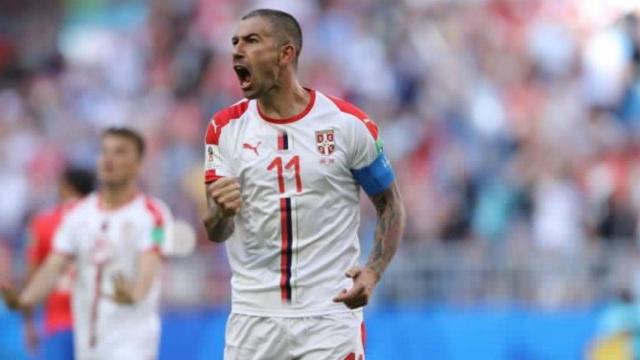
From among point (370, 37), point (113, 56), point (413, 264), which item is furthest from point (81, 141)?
point (413, 264)

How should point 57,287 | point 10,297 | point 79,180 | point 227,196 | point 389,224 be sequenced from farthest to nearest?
point 79,180 < point 57,287 < point 10,297 < point 389,224 < point 227,196

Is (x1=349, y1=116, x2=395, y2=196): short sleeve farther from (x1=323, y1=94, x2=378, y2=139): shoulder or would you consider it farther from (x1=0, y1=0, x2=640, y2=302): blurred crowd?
(x1=0, y1=0, x2=640, y2=302): blurred crowd

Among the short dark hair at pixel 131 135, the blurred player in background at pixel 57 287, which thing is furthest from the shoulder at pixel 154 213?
the blurred player in background at pixel 57 287

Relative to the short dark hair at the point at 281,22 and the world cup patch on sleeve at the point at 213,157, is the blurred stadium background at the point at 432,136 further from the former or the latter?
the short dark hair at the point at 281,22

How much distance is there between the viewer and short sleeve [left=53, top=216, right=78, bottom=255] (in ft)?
35.9

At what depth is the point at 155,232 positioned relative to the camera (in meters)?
10.9

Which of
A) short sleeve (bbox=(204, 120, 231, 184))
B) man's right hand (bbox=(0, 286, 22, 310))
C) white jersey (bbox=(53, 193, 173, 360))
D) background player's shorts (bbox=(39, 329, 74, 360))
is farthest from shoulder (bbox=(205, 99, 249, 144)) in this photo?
background player's shorts (bbox=(39, 329, 74, 360))

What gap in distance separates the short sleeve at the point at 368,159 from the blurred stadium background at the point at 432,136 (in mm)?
6448

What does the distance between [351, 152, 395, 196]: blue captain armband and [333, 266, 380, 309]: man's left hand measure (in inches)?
19.6

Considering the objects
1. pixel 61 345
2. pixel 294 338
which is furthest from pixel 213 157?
pixel 61 345

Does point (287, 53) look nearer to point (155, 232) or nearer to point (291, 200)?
point (291, 200)

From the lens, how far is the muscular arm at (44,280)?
35.1ft

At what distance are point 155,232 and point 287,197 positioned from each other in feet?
9.42

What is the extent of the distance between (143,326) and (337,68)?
876cm
